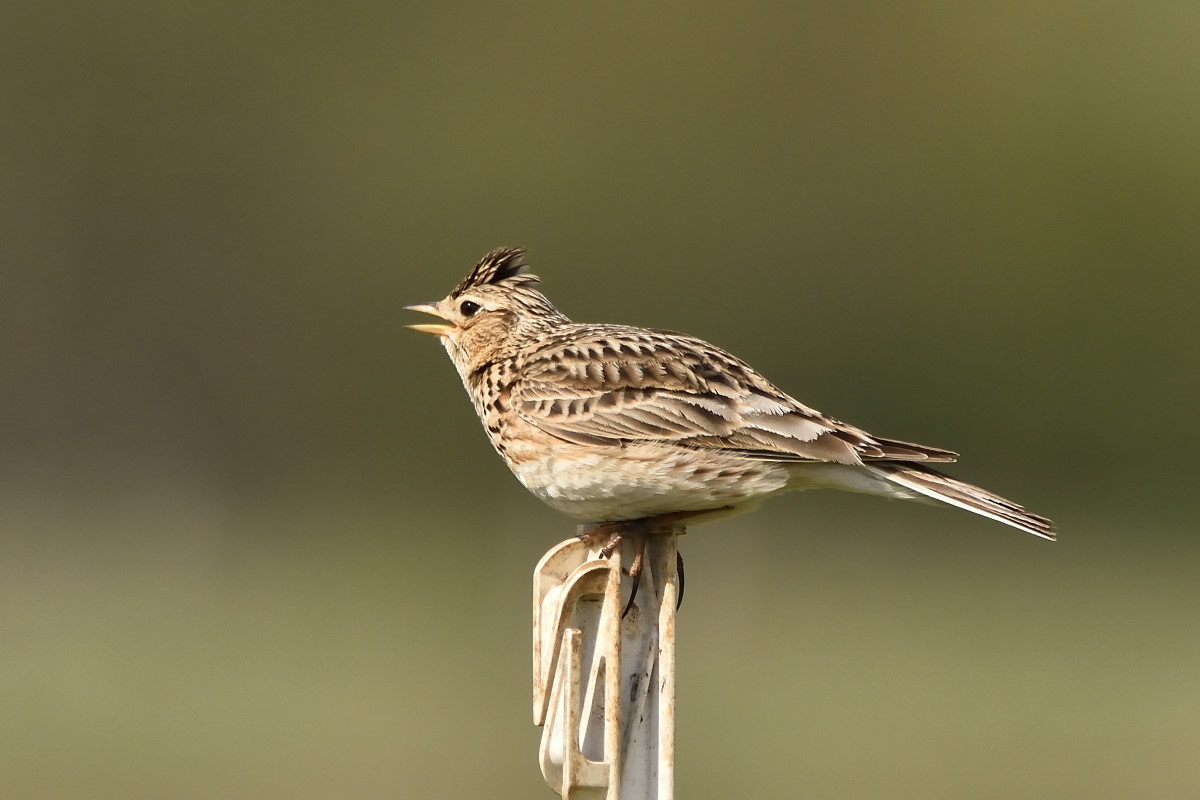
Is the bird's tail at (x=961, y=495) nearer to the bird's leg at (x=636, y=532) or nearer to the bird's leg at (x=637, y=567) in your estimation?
the bird's leg at (x=636, y=532)

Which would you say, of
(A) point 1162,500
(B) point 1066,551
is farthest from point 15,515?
(A) point 1162,500

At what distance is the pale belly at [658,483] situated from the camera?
5391mm

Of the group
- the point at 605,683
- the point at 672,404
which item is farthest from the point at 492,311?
the point at 605,683

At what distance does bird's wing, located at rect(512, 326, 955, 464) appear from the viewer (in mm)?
5441

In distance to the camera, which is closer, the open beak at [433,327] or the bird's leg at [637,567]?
the bird's leg at [637,567]

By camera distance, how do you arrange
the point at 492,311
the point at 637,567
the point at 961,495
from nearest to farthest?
the point at 637,567, the point at 961,495, the point at 492,311

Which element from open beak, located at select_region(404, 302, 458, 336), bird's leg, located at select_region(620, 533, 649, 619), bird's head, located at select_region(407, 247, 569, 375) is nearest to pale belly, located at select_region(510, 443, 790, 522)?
bird's leg, located at select_region(620, 533, 649, 619)

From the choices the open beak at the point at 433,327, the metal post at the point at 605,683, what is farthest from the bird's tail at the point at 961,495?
the open beak at the point at 433,327

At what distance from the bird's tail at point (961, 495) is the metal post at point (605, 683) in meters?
0.96

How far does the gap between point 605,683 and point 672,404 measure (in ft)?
4.84

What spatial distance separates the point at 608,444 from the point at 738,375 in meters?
0.52

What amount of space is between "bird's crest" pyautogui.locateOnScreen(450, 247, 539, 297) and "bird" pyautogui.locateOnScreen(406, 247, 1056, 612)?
1.90 feet

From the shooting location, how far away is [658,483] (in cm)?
540

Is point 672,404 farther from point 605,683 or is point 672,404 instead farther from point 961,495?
point 605,683
